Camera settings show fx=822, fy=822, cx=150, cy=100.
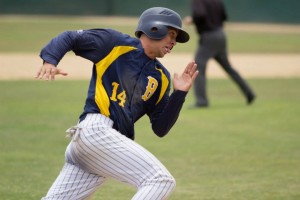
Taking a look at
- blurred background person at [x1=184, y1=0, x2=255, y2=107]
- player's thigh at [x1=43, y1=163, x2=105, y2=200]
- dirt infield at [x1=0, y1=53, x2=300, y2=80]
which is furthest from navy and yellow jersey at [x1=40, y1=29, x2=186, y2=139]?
dirt infield at [x1=0, y1=53, x2=300, y2=80]

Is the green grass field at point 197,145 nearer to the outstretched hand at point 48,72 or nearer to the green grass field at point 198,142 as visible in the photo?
the green grass field at point 198,142

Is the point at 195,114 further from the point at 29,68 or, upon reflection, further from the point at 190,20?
the point at 29,68

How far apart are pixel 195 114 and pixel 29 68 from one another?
8359 mm

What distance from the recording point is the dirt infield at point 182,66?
21.2m

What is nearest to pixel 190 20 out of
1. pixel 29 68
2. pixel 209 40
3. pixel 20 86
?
pixel 209 40

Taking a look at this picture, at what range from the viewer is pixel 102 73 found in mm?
5730

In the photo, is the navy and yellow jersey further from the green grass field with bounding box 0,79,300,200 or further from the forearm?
the green grass field with bounding box 0,79,300,200

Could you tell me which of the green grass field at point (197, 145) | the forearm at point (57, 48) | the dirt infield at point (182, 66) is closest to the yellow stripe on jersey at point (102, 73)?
the forearm at point (57, 48)

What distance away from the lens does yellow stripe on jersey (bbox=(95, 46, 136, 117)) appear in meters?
5.66

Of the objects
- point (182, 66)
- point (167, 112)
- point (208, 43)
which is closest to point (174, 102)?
point (167, 112)

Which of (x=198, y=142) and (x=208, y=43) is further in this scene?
(x=208, y=43)

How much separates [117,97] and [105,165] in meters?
0.51

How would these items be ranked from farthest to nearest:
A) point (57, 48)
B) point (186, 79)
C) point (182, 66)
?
point (182, 66) → point (186, 79) → point (57, 48)

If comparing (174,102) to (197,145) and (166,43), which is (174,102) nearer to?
(166,43)
